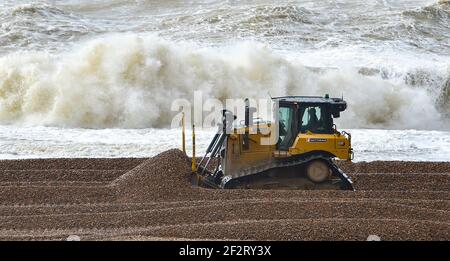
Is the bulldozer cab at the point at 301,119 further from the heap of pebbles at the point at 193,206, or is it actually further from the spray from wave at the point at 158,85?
the spray from wave at the point at 158,85

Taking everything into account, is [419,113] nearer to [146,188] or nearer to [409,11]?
[409,11]

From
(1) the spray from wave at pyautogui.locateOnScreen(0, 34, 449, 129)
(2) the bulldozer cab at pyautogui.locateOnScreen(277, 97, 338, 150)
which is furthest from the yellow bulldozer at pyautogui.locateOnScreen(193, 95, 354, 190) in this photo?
(1) the spray from wave at pyautogui.locateOnScreen(0, 34, 449, 129)

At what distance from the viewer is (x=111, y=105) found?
78.1 ft

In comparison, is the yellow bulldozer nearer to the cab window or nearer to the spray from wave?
the cab window

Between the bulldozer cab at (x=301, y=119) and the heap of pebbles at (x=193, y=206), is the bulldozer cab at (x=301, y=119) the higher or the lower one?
the higher one

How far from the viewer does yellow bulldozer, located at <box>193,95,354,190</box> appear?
512 inches

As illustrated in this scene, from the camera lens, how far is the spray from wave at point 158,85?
23906mm

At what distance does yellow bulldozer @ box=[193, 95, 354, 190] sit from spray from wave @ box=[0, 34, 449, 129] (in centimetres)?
1035

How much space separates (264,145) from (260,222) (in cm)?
285

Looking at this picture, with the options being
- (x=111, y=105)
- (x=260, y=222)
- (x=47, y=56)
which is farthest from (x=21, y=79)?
(x=260, y=222)

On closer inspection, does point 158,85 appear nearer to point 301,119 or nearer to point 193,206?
point 301,119

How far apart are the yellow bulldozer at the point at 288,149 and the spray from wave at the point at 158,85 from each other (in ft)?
33.9

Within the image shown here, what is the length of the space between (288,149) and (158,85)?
40.5ft

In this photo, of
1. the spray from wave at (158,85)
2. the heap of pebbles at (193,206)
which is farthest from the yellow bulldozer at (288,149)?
the spray from wave at (158,85)
